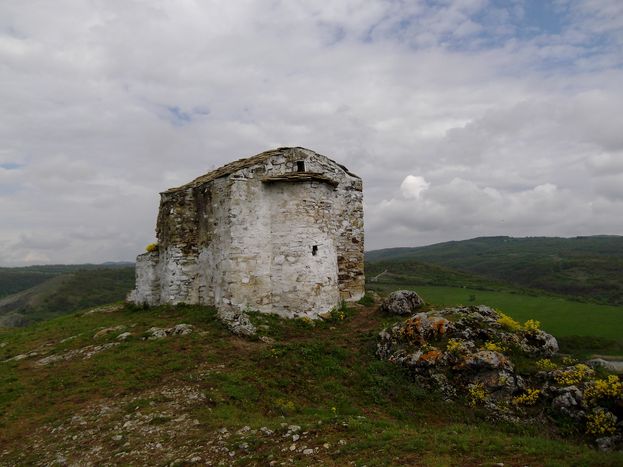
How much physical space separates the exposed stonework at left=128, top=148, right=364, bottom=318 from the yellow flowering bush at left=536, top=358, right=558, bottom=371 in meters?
8.48

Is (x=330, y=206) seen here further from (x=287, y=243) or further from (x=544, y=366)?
(x=544, y=366)

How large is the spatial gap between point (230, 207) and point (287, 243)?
2.81 meters

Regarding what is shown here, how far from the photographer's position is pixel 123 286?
348ft

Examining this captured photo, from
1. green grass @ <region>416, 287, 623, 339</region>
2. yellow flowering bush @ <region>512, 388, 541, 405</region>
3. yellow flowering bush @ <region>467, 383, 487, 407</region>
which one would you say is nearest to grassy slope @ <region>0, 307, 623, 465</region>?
yellow flowering bush @ <region>467, 383, 487, 407</region>

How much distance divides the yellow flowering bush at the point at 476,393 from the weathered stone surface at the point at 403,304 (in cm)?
613

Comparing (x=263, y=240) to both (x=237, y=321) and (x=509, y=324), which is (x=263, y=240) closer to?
(x=237, y=321)

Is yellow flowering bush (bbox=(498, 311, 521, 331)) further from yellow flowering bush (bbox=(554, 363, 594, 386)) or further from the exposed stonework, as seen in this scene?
the exposed stonework

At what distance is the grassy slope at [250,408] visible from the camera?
24.7 ft

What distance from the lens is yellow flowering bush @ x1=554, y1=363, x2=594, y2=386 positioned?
9.82 metres

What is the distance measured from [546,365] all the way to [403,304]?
6574mm

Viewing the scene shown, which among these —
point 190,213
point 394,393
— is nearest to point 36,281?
point 190,213

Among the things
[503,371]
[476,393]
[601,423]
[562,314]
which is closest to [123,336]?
[476,393]

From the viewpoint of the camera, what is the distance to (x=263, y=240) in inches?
684

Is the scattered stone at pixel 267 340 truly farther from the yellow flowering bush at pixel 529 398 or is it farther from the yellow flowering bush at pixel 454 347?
the yellow flowering bush at pixel 529 398
